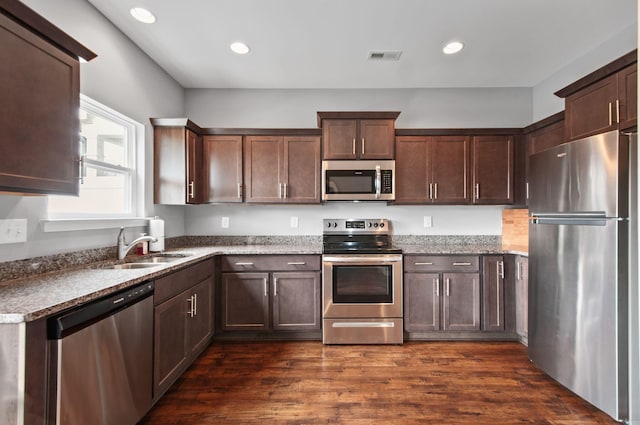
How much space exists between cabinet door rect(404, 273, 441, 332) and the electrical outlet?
9.30 ft

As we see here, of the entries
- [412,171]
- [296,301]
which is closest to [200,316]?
[296,301]

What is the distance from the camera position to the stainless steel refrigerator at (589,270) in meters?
1.75

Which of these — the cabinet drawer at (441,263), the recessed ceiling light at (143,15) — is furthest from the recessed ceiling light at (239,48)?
the cabinet drawer at (441,263)

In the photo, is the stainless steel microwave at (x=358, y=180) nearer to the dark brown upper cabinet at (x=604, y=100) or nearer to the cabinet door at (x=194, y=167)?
the cabinet door at (x=194, y=167)

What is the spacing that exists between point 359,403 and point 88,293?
67.7 inches

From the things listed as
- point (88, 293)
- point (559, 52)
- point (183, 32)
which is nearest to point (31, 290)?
point (88, 293)

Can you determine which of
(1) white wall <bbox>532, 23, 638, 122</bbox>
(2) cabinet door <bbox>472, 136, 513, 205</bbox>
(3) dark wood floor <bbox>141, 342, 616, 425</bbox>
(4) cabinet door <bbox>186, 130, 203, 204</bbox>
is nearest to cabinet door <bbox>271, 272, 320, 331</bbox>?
(3) dark wood floor <bbox>141, 342, 616, 425</bbox>

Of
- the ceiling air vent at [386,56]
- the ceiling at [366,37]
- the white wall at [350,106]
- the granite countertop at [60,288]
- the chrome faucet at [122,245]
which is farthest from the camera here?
the white wall at [350,106]

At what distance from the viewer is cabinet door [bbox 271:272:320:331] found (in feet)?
9.59

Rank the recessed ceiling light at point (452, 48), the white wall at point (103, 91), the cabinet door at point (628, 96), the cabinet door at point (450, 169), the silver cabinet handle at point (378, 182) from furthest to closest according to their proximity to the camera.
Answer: the cabinet door at point (450, 169) → the silver cabinet handle at point (378, 182) → the recessed ceiling light at point (452, 48) → the cabinet door at point (628, 96) → the white wall at point (103, 91)

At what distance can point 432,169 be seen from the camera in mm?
3193

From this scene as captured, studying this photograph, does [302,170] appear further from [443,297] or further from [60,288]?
[60,288]

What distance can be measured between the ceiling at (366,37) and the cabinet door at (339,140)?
1.76ft

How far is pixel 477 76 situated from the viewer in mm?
3176
